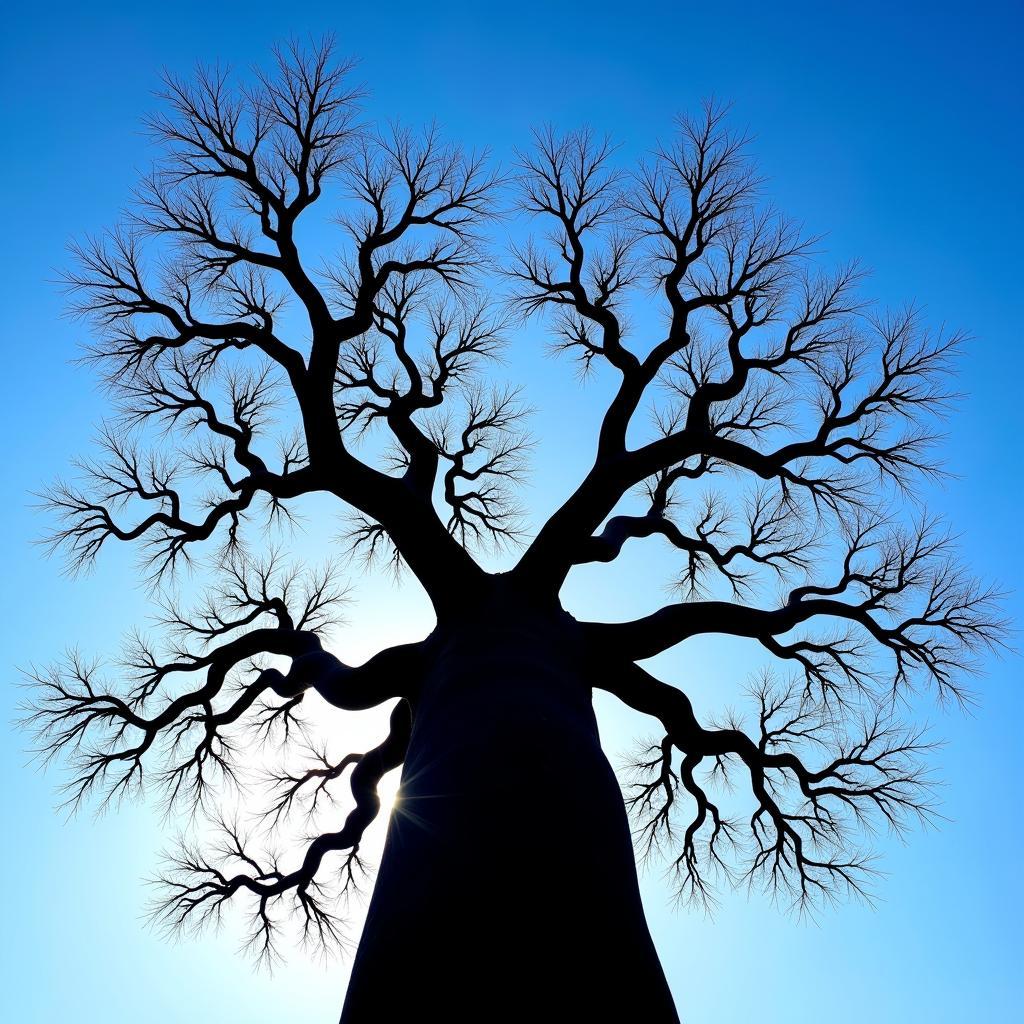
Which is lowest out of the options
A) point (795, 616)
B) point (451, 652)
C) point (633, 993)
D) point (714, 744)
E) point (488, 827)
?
point (633, 993)

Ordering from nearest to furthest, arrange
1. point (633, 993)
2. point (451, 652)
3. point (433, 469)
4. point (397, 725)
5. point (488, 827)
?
point (633, 993), point (488, 827), point (451, 652), point (397, 725), point (433, 469)

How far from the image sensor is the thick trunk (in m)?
3.57

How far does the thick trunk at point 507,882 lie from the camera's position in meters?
3.57

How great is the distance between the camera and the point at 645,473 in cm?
742

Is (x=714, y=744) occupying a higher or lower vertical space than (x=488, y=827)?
higher

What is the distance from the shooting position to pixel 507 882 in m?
3.89

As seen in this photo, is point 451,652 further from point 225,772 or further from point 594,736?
point 225,772

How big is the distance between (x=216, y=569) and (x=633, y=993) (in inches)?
234

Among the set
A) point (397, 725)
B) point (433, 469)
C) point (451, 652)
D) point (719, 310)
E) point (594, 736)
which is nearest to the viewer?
point (594, 736)

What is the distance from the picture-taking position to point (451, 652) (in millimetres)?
5918

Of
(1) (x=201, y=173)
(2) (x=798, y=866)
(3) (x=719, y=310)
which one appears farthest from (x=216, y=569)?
(2) (x=798, y=866)

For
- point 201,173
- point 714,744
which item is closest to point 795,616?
point 714,744

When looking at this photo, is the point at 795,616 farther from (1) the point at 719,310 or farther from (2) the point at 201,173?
(2) the point at 201,173

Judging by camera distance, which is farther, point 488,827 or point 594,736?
point 594,736
